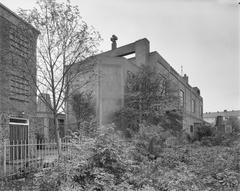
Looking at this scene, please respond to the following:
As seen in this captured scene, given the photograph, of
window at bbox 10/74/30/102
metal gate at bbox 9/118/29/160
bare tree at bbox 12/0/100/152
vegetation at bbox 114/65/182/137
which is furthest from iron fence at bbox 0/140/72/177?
vegetation at bbox 114/65/182/137

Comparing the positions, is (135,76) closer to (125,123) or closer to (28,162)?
(125,123)

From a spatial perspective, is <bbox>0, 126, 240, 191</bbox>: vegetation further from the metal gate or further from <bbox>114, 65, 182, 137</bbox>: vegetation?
<bbox>114, 65, 182, 137</bbox>: vegetation

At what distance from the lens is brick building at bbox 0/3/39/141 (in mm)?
7445

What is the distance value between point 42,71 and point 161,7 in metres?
4.36

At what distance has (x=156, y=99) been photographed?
1603 centimetres

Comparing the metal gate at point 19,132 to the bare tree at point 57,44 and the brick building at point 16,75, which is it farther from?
the bare tree at point 57,44

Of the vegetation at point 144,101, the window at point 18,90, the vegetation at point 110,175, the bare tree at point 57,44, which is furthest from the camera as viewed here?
the vegetation at point 144,101

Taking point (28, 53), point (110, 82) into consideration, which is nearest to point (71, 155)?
point (28, 53)

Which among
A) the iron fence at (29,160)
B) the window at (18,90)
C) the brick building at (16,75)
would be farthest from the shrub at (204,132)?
the window at (18,90)

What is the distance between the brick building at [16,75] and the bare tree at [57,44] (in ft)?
0.50

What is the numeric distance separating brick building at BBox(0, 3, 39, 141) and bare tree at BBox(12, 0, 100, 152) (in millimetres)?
152

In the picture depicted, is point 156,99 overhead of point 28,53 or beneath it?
beneath

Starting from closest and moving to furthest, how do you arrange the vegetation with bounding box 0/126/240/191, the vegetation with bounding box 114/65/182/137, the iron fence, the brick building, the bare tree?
1. the vegetation with bounding box 0/126/240/191
2. the iron fence
3. the bare tree
4. the brick building
5. the vegetation with bounding box 114/65/182/137

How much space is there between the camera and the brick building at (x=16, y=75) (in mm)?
7445
